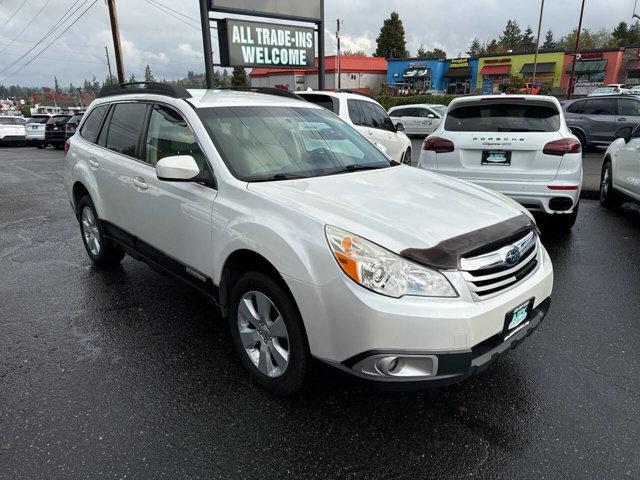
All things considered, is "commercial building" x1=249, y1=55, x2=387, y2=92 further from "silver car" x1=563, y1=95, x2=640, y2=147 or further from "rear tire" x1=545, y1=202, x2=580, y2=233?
"rear tire" x1=545, y1=202, x2=580, y2=233

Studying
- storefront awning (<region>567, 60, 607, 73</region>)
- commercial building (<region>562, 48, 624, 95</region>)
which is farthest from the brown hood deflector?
storefront awning (<region>567, 60, 607, 73</region>)

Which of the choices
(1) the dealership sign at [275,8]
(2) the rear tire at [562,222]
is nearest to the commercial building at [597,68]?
(1) the dealership sign at [275,8]

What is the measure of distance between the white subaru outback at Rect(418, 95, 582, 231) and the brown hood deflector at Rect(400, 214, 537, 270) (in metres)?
2.97

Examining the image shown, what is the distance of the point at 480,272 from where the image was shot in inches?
92.3

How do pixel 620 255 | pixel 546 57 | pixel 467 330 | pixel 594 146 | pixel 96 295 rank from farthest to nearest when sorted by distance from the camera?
1. pixel 546 57
2. pixel 594 146
3. pixel 620 255
4. pixel 96 295
5. pixel 467 330

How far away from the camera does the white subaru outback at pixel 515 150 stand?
17.2 feet

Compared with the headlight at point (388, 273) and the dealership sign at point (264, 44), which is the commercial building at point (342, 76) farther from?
the headlight at point (388, 273)

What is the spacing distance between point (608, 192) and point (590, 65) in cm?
5057

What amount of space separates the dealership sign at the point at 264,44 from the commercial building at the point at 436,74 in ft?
156

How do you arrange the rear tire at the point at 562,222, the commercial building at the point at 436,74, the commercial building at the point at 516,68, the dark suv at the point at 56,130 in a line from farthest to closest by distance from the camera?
the commercial building at the point at 436,74, the commercial building at the point at 516,68, the dark suv at the point at 56,130, the rear tire at the point at 562,222

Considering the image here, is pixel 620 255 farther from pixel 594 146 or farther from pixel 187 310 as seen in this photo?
pixel 594 146

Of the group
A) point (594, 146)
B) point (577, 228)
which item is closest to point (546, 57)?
point (594, 146)

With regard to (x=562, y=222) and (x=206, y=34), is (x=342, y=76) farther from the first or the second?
(x=562, y=222)

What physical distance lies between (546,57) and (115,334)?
5613 cm
